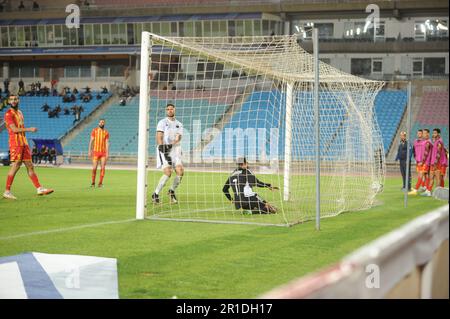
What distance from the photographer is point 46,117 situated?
180 feet

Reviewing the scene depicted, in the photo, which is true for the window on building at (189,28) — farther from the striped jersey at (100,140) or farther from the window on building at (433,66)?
the striped jersey at (100,140)

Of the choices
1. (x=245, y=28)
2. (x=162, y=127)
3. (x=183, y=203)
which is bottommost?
(x=183, y=203)

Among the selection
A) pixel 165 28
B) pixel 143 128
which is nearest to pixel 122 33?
pixel 165 28

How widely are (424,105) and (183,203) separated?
116 ft

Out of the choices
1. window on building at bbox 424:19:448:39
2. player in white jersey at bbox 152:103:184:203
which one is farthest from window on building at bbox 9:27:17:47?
player in white jersey at bbox 152:103:184:203

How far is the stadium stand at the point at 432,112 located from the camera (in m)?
46.0

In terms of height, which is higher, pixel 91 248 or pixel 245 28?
pixel 245 28

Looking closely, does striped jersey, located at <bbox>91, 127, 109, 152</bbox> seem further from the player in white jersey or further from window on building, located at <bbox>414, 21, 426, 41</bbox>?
window on building, located at <bbox>414, 21, 426, 41</bbox>

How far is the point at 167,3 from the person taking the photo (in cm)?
6041

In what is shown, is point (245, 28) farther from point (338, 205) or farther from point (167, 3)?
point (338, 205)

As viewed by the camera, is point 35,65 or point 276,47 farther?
point 35,65

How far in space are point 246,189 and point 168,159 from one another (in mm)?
2050

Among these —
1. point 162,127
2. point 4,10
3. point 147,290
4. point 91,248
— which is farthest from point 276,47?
point 4,10

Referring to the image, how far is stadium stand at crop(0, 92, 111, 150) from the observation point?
172 feet
